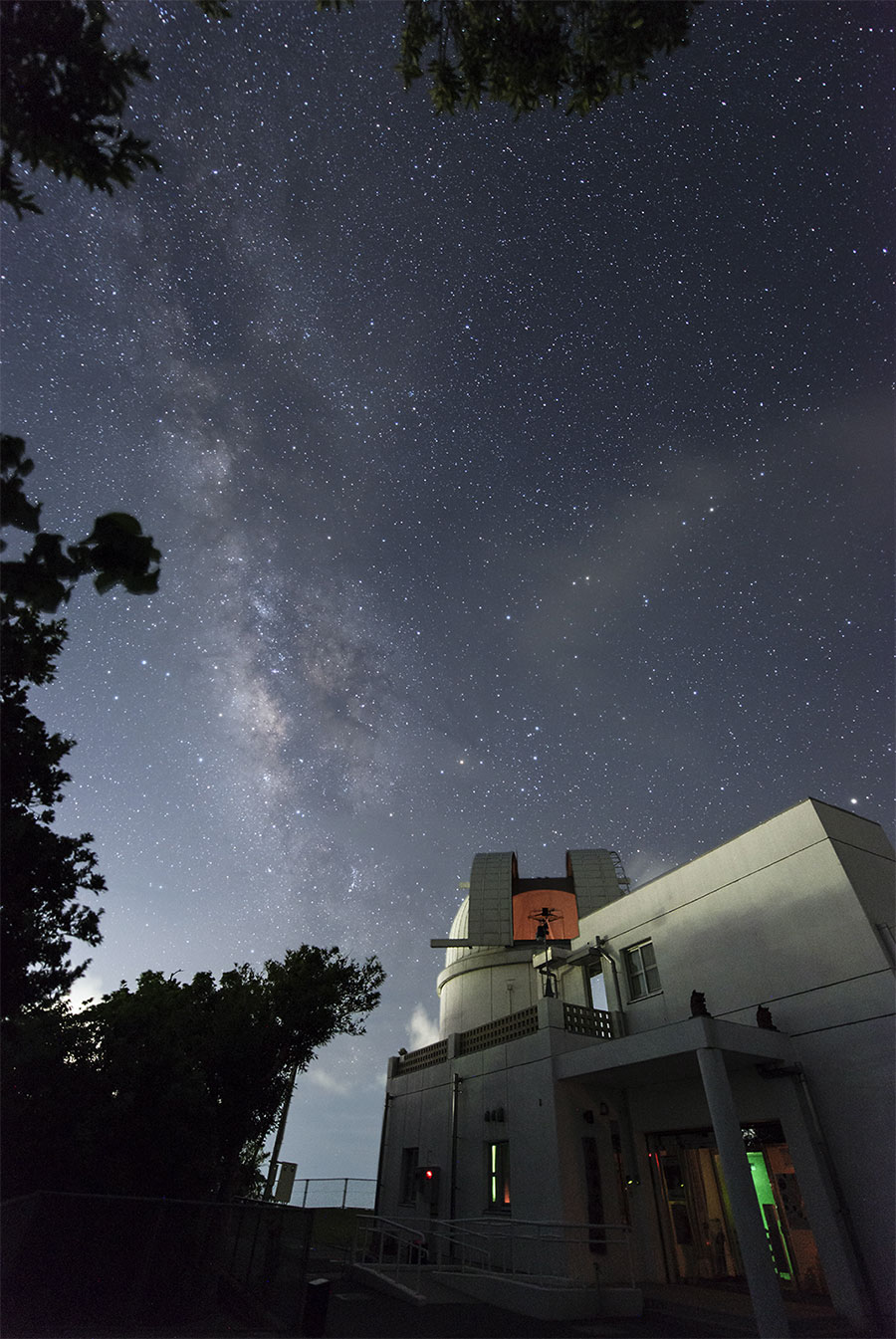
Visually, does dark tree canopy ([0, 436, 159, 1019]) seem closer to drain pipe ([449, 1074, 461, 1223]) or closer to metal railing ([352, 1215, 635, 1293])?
metal railing ([352, 1215, 635, 1293])

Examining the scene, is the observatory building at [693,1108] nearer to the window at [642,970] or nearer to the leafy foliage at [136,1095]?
the window at [642,970]

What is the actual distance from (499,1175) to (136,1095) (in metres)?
10.7

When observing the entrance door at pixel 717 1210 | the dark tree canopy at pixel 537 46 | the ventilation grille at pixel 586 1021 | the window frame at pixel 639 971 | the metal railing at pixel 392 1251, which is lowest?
the metal railing at pixel 392 1251

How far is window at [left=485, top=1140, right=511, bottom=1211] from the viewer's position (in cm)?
1638

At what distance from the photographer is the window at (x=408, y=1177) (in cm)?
1981

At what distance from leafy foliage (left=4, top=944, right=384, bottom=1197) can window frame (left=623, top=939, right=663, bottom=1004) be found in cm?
1085

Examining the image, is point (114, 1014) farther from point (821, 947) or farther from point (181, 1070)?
point (821, 947)

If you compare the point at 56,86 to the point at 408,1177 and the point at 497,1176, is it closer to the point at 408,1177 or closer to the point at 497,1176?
the point at 497,1176

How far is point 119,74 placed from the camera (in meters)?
4.61

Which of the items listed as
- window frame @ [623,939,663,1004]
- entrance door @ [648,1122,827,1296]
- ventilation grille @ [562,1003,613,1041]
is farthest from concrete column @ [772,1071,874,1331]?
ventilation grille @ [562,1003,613,1041]

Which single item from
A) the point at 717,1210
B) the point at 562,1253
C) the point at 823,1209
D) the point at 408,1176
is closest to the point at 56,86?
the point at 823,1209

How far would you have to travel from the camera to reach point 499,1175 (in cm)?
1686

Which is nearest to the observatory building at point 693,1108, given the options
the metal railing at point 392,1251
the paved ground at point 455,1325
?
the metal railing at point 392,1251

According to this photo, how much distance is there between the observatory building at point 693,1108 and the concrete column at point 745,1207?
0.10ft
